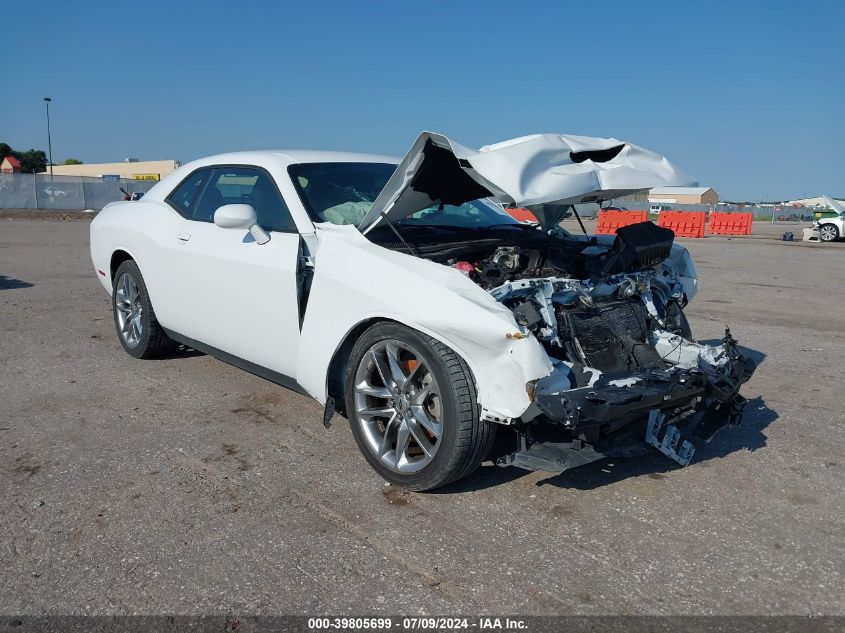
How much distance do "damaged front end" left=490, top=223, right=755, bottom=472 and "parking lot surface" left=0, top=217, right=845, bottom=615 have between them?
0.32 m

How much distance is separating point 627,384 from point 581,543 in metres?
0.77

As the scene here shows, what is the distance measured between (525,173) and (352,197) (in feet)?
4.04

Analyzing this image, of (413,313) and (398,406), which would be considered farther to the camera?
(398,406)

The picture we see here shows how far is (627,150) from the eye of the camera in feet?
13.6

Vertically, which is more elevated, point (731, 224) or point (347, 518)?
point (731, 224)

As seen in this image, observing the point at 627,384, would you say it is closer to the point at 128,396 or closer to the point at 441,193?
the point at 441,193

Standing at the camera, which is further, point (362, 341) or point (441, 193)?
point (441, 193)

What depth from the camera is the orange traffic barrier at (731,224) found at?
30000mm

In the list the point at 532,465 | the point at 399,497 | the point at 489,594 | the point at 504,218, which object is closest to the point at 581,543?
the point at 532,465

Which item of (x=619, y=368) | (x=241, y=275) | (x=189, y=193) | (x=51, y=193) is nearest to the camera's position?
(x=619, y=368)

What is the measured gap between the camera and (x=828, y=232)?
87.0ft

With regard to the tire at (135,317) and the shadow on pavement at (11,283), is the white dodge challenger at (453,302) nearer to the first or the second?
the tire at (135,317)

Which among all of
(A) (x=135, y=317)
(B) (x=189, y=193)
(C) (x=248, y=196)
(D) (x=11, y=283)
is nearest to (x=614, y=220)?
(D) (x=11, y=283)

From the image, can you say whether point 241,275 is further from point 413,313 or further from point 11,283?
point 11,283
